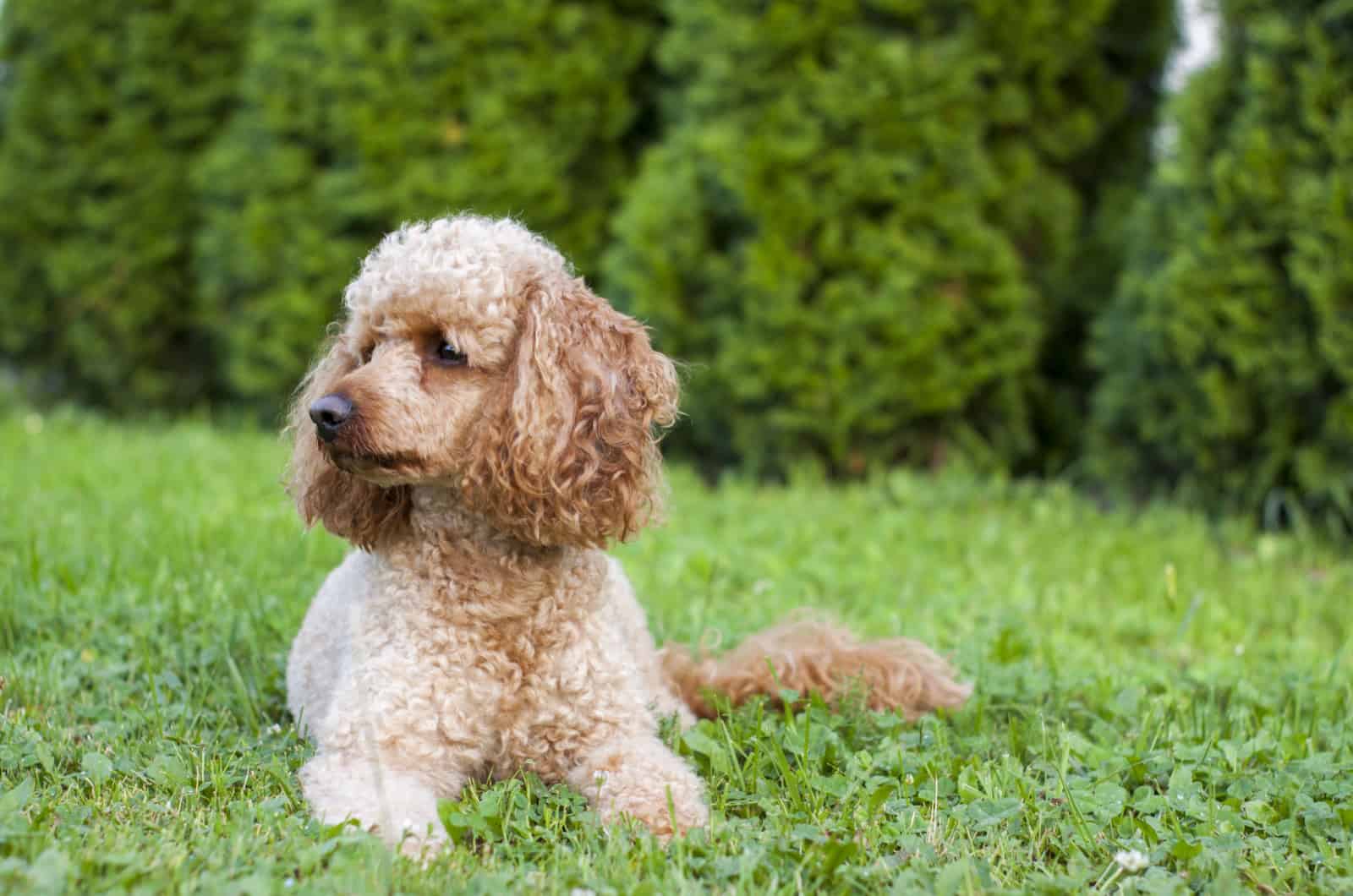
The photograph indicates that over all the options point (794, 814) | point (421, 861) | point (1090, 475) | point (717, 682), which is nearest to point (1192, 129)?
point (1090, 475)

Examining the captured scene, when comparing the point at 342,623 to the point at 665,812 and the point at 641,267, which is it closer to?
the point at 665,812

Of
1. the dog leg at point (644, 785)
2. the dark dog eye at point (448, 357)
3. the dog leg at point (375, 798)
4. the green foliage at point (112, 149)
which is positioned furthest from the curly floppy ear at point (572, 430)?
the green foliage at point (112, 149)

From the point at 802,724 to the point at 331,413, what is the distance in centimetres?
132

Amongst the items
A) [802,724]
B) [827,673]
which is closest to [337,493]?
[802,724]

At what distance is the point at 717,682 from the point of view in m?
3.30

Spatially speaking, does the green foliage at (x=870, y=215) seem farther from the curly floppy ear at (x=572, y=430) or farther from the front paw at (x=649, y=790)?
the front paw at (x=649, y=790)

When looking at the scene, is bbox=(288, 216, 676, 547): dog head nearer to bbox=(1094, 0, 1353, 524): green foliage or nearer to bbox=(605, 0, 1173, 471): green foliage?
bbox=(605, 0, 1173, 471): green foliage

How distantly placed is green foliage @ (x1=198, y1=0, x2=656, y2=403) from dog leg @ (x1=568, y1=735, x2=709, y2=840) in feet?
16.1

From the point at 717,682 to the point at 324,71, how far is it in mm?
5370

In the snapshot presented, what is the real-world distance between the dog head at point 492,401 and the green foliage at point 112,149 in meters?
6.89

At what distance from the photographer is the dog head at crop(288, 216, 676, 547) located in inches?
101

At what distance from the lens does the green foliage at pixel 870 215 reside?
20.4ft

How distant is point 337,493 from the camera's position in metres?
2.79

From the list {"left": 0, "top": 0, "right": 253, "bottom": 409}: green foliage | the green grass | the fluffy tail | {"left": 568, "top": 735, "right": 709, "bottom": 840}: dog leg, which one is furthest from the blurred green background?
{"left": 568, "top": 735, "right": 709, "bottom": 840}: dog leg
